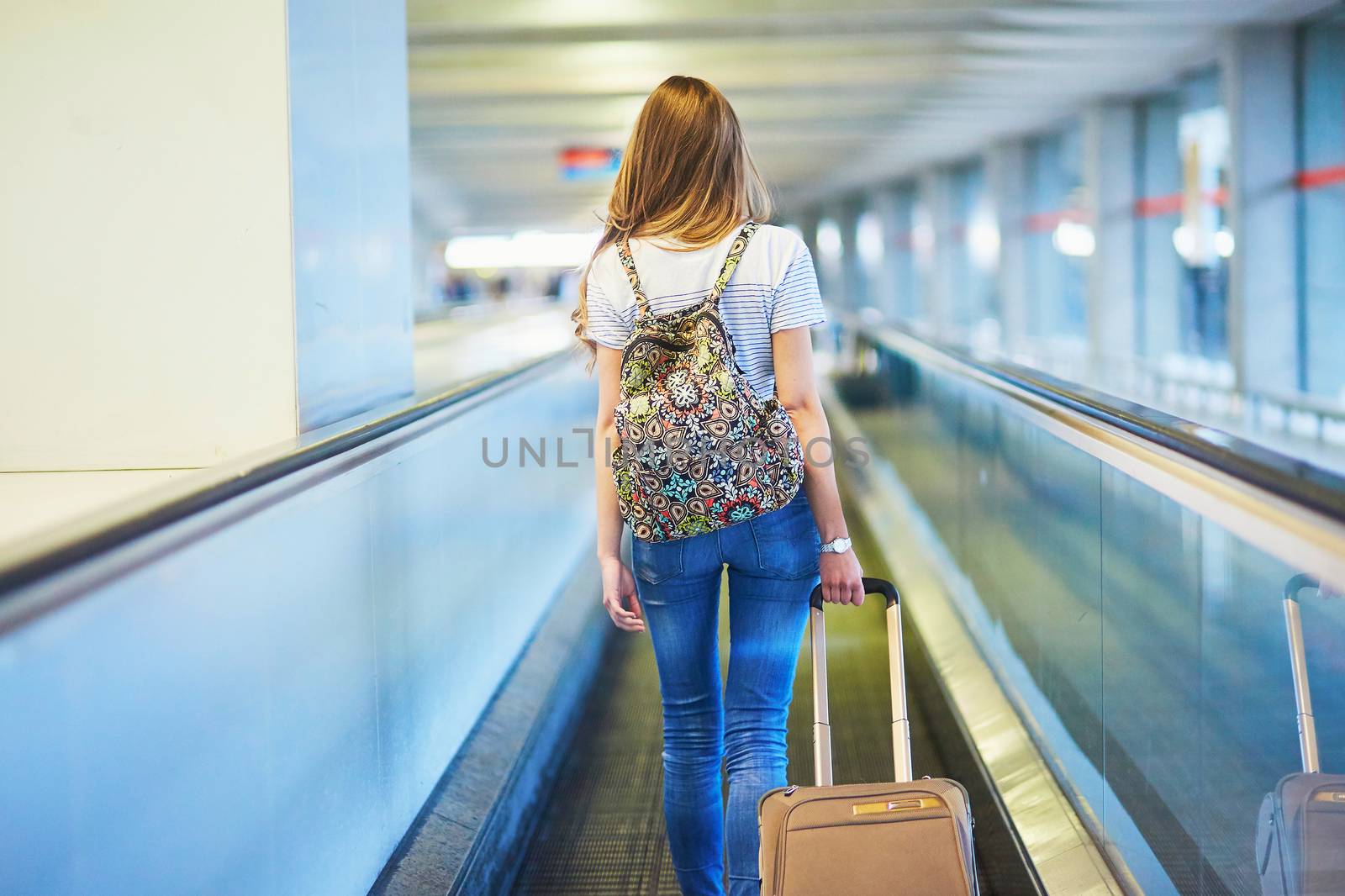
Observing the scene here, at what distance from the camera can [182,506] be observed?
5.79ft

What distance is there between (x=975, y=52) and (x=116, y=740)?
39.6 ft

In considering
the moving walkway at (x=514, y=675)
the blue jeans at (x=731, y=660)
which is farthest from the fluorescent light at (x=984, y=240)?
the blue jeans at (x=731, y=660)

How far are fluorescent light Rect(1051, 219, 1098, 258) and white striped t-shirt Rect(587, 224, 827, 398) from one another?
15.0 metres

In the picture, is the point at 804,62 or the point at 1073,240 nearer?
the point at 804,62

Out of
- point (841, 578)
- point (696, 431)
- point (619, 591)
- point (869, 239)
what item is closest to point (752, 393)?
point (696, 431)

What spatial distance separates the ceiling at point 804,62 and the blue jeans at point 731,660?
853 centimetres

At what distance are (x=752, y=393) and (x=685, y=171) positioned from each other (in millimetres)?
443

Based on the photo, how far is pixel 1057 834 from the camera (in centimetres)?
301

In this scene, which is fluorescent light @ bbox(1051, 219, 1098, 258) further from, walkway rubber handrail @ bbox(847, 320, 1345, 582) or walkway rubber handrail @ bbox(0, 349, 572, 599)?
walkway rubber handrail @ bbox(0, 349, 572, 599)

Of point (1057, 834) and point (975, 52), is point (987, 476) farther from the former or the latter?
point (975, 52)

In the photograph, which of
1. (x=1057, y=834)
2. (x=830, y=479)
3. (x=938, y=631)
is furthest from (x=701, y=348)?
(x=938, y=631)

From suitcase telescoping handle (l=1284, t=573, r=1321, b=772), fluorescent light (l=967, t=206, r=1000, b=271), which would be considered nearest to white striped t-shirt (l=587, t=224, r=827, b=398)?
suitcase telescoping handle (l=1284, t=573, r=1321, b=772)

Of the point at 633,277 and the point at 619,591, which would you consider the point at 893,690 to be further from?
the point at 633,277

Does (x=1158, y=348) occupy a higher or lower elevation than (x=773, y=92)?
lower
